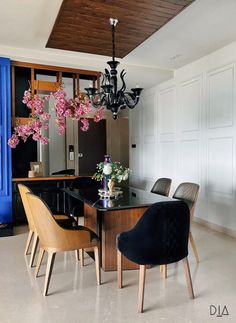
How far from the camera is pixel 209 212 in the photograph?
16.0 ft

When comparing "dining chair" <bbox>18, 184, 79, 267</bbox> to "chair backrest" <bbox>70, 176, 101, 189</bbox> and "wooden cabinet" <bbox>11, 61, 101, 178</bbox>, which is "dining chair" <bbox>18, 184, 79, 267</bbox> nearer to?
"chair backrest" <bbox>70, 176, 101, 189</bbox>

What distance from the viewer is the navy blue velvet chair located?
219 cm

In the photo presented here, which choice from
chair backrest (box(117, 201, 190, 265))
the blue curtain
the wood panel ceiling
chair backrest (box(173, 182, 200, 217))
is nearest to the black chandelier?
the wood panel ceiling

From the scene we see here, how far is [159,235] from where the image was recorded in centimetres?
224

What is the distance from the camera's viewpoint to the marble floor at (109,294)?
7.23ft

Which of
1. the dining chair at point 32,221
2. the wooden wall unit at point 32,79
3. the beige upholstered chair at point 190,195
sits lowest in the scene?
the dining chair at point 32,221

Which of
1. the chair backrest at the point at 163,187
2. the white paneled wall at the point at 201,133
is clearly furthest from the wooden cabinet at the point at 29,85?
the chair backrest at the point at 163,187

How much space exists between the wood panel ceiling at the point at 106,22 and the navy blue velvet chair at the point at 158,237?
2.09 meters

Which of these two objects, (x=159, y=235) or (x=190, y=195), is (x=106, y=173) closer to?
(x=190, y=195)

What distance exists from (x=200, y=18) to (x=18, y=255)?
371cm

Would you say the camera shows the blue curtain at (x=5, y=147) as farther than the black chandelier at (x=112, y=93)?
Yes

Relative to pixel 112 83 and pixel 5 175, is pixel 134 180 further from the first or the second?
pixel 112 83

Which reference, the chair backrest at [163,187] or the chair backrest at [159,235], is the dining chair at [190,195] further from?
the chair backrest at [159,235]

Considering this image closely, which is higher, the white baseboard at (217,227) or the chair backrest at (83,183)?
the chair backrest at (83,183)
